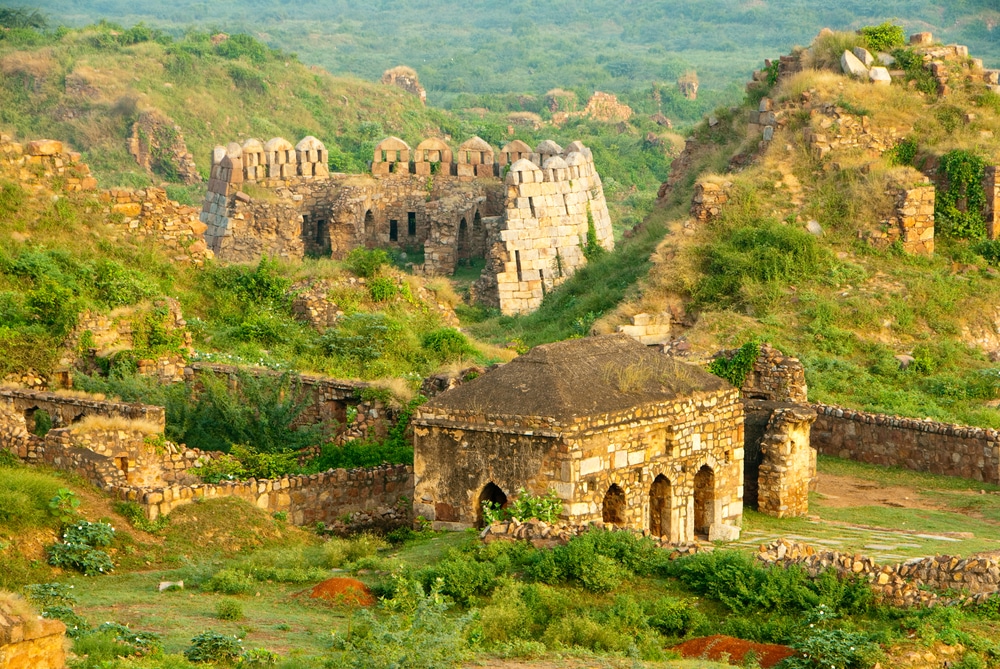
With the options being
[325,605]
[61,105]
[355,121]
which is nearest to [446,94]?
[355,121]

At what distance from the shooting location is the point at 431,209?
38594 mm

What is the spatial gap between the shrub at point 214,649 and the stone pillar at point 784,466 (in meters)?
7.68

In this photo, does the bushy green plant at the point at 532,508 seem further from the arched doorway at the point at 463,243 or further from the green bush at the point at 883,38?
the arched doorway at the point at 463,243

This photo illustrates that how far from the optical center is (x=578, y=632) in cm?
1291

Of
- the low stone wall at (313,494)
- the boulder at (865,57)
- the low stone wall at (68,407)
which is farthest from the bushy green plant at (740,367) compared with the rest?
the boulder at (865,57)

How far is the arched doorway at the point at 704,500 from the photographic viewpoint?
1755cm

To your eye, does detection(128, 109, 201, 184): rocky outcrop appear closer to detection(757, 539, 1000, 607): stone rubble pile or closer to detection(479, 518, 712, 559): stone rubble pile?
detection(479, 518, 712, 559): stone rubble pile

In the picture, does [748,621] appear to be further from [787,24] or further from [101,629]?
[787,24]

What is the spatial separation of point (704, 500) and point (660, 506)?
643 mm

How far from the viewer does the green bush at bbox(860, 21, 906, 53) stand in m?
30.8

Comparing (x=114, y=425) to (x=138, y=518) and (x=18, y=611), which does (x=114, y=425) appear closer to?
(x=138, y=518)

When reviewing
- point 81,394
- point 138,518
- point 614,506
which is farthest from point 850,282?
point 138,518

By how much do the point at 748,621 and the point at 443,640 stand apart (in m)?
2.60

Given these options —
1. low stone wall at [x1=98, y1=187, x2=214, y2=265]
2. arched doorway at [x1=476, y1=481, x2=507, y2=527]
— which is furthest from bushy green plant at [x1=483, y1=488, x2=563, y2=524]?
low stone wall at [x1=98, y1=187, x2=214, y2=265]
